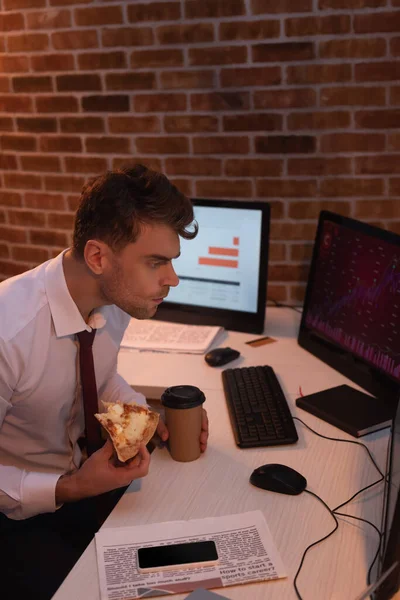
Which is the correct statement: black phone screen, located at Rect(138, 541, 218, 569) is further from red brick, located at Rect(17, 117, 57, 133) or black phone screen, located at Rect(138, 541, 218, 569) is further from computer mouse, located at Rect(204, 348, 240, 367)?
red brick, located at Rect(17, 117, 57, 133)

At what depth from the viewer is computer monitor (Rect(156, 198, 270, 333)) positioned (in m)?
2.18

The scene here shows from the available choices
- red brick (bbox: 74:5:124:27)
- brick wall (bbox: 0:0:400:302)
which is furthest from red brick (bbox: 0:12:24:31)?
red brick (bbox: 74:5:124:27)

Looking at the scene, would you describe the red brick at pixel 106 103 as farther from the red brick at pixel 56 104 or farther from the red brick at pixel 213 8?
the red brick at pixel 213 8

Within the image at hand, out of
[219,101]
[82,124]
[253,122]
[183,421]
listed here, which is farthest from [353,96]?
[183,421]

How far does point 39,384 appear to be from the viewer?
4.99ft

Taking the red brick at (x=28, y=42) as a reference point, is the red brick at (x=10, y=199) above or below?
below

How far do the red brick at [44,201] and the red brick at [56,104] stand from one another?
345 mm

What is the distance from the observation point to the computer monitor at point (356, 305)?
1700 millimetres

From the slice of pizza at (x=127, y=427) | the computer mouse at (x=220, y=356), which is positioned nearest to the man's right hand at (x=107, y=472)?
the slice of pizza at (x=127, y=427)

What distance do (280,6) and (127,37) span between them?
0.58 meters

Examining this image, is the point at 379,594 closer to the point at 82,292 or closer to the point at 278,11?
the point at 82,292

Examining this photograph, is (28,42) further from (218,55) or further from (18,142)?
(218,55)

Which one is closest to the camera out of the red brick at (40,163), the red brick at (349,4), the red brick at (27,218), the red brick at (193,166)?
the red brick at (349,4)

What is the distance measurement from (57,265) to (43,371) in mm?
255
